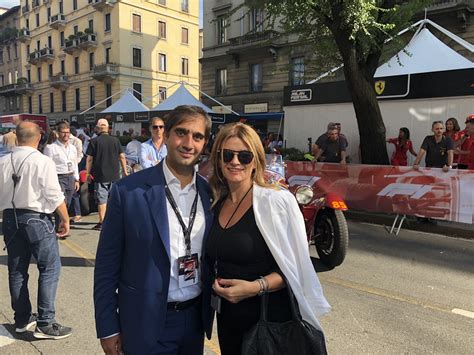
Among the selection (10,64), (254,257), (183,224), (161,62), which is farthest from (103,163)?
(10,64)

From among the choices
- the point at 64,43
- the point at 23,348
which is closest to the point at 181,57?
the point at 64,43

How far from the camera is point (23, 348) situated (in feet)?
10.8

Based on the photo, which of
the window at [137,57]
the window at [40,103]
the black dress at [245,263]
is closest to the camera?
the black dress at [245,263]

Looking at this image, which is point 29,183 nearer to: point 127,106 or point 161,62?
point 127,106

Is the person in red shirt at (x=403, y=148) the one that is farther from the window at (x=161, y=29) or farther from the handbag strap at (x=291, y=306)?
the window at (x=161, y=29)

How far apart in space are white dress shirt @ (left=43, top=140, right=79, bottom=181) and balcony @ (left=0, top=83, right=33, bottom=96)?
5646 centimetres

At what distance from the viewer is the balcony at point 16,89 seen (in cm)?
5698

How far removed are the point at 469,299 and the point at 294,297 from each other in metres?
3.36

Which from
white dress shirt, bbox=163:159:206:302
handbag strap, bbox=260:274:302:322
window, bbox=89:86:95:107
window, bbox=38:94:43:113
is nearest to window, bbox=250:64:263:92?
window, bbox=89:86:95:107

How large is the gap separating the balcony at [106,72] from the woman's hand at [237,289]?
4535 cm

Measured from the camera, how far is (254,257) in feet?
6.21

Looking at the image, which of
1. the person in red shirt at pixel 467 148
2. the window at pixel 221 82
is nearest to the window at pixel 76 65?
the window at pixel 221 82

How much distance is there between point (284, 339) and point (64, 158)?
648 centimetres

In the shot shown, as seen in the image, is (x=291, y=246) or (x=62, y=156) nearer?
(x=291, y=246)
